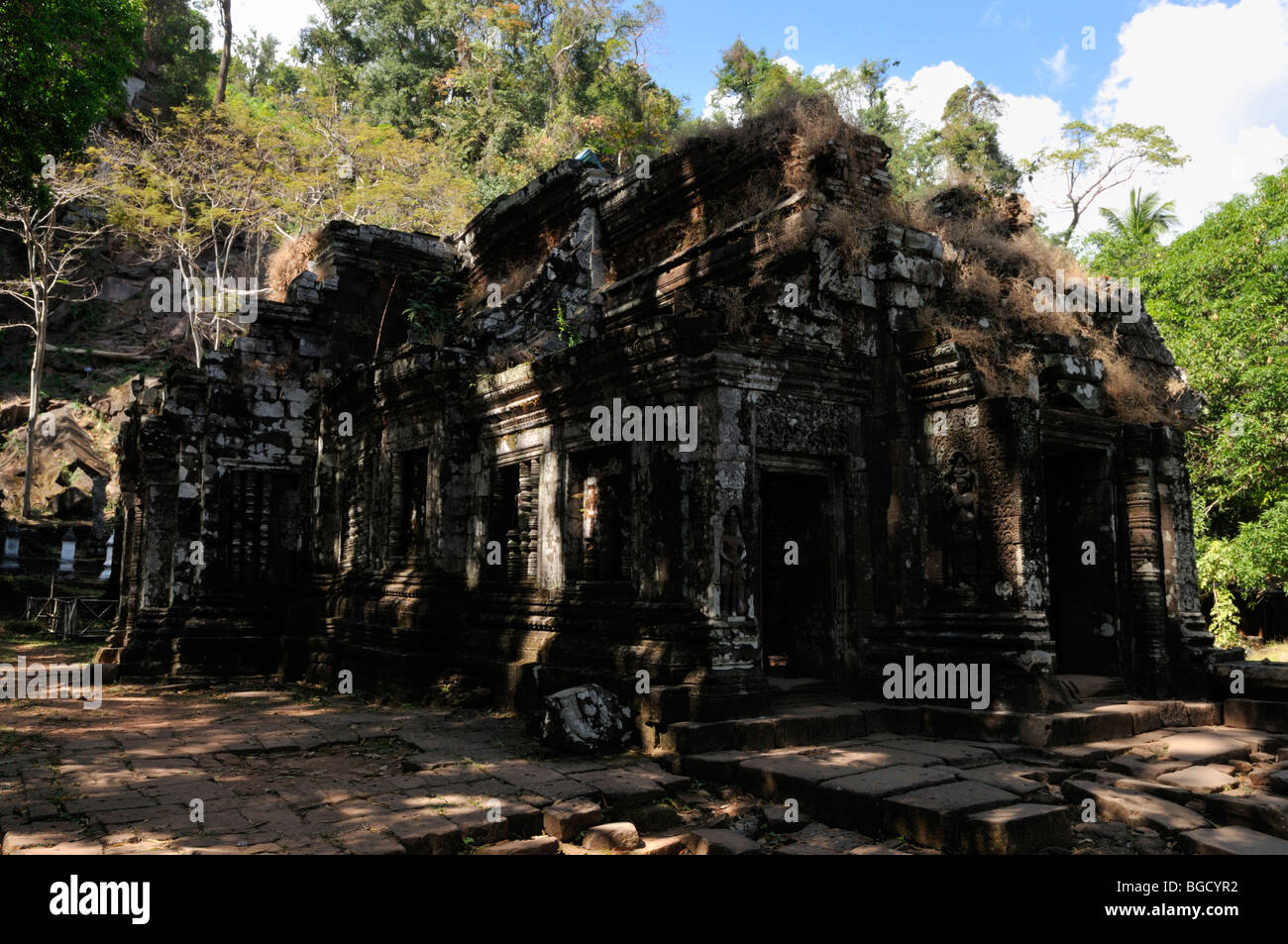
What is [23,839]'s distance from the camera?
4355 mm

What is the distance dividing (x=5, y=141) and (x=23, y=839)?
11.7 metres

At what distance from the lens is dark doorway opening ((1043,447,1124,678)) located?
8.33m

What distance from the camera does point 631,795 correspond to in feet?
17.1

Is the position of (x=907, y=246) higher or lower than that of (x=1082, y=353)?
higher

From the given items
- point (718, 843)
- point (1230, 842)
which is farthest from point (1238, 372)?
point (718, 843)

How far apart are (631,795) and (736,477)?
2713mm

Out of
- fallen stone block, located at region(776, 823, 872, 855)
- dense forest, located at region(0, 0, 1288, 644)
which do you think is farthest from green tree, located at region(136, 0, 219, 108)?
fallen stone block, located at region(776, 823, 872, 855)

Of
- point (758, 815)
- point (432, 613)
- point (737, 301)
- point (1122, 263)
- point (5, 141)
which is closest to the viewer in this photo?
point (758, 815)

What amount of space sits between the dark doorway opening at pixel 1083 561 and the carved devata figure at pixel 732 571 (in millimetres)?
3620

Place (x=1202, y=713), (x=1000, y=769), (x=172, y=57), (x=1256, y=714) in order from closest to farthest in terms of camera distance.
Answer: (x=1000, y=769) < (x=1256, y=714) < (x=1202, y=713) < (x=172, y=57)

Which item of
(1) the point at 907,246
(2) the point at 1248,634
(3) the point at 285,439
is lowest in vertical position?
(2) the point at 1248,634

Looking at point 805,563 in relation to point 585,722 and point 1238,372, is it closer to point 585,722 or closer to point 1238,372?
point 585,722

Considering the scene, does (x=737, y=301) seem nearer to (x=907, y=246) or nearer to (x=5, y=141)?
(x=907, y=246)
